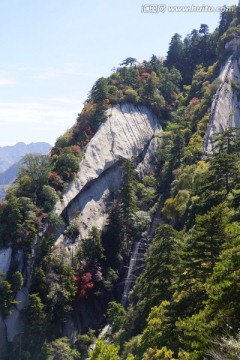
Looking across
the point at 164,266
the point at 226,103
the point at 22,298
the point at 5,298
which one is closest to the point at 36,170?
the point at 22,298

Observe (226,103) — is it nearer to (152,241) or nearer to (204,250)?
(152,241)

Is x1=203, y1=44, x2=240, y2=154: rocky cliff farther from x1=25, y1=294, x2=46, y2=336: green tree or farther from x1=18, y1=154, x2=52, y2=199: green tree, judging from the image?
x1=25, y1=294, x2=46, y2=336: green tree

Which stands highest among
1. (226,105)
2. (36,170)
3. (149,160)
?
(226,105)

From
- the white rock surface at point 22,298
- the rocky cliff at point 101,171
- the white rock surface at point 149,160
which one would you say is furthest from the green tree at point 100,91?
the white rock surface at point 22,298

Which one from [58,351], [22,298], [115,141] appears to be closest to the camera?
[58,351]

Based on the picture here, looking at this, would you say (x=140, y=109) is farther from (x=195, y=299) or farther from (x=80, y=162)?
(x=195, y=299)

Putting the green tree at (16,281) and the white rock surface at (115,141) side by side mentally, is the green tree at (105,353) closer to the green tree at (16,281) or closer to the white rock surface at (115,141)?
the green tree at (16,281)
